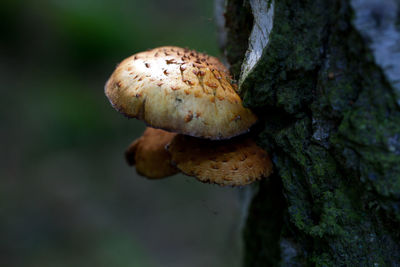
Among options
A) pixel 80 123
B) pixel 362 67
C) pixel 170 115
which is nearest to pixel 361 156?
pixel 362 67

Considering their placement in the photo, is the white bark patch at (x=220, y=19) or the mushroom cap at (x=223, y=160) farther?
the white bark patch at (x=220, y=19)

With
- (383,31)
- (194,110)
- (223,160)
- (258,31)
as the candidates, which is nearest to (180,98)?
(194,110)

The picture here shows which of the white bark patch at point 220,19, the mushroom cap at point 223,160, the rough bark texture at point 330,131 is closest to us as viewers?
the rough bark texture at point 330,131

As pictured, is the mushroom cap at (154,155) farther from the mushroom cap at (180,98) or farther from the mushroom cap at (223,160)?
the mushroom cap at (180,98)

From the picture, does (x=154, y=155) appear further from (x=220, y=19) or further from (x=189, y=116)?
(x=220, y=19)

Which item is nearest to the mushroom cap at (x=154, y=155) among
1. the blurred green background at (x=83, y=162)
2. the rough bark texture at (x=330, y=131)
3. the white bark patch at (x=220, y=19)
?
the rough bark texture at (x=330, y=131)

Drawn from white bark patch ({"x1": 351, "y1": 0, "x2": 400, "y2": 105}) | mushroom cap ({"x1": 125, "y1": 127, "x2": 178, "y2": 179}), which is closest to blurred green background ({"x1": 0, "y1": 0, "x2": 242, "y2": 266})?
mushroom cap ({"x1": 125, "y1": 127, "x2": 178, "y2": 179})

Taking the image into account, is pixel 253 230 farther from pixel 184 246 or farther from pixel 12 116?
pixel 12 116
